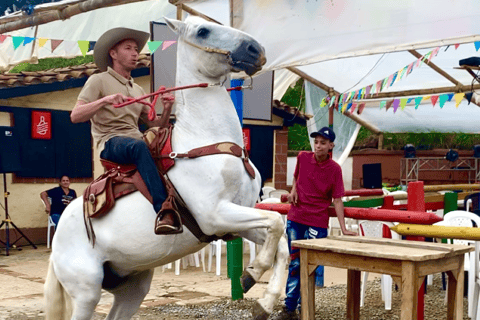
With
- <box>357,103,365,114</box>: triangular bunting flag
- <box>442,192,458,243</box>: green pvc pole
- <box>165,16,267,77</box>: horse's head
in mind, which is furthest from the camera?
<box>357,103,365,114</box>: triangular bunting flag

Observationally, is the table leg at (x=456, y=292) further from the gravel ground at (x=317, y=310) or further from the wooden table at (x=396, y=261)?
the gravel ground at (x=317, y=310)

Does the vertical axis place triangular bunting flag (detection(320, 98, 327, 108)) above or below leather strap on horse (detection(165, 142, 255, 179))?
above

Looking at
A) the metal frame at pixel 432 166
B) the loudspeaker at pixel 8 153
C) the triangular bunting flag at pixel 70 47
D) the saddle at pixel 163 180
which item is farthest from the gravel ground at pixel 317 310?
the metal frame at pixel 432 166

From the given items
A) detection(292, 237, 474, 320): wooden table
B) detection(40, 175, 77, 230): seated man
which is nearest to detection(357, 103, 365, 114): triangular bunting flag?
detection(40, 175, 77, 230): seated man

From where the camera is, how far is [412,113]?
13.3 meters

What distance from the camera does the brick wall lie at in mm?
13898

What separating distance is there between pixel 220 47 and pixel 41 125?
8182 millimetres

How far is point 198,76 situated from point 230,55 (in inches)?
11.6

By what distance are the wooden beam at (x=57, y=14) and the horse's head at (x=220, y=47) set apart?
423cm

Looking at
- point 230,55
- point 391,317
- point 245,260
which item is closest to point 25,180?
point 245,260

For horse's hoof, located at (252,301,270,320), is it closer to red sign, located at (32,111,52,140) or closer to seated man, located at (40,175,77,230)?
seated man, located at (40,175,77,230)

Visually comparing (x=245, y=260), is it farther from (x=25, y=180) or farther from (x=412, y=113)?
(x=412, y=113)

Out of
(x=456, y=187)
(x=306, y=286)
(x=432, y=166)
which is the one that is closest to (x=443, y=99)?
(x=456, y=187)

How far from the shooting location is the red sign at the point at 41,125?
34.9 feet
